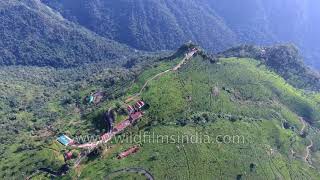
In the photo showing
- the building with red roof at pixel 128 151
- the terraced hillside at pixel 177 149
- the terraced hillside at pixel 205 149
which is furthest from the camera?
the building with red roof at pixel 128 151

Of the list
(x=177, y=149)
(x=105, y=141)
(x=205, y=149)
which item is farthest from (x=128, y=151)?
(x=205, y=149)

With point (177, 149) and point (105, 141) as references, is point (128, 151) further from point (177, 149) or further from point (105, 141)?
point (177, 149)

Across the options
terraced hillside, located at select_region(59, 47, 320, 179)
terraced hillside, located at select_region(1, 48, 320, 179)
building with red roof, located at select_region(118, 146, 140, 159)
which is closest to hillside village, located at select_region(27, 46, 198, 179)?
building with red roof, located at select_region(118, 146, 140, 159)

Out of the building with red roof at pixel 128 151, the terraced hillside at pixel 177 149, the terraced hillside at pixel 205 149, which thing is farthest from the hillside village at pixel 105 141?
the terraced hillside at pixel 205 149

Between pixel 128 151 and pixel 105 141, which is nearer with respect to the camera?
pixel 128 151

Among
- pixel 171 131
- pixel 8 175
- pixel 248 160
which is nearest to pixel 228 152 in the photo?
pixel 248 160

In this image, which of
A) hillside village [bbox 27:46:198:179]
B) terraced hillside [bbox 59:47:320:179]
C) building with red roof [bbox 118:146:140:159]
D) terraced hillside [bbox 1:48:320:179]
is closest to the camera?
terraced hillside [bbox 1:48:320:179]

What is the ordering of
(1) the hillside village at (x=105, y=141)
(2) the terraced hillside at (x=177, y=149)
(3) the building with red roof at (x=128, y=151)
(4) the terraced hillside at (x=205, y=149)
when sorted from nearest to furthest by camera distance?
(2) the terraced hillside at (x=177, y=149) < (4) the terraced hillside at (x=205, y=149) < (1) the hillside village at (x=105, y=141) < (3) the building with red roof at (x=128, y=151)

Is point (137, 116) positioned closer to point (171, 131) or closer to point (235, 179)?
point (171, 131)

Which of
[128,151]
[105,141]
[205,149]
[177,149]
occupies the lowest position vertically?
[205,149]

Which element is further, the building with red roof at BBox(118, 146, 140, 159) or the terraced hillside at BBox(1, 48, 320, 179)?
the building with red roof at BBox(118, 146, 140, 159)

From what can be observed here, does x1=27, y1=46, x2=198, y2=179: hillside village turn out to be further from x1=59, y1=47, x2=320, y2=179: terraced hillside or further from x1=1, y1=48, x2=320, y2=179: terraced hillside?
x1=59, y1=47, x2=320, y2=179: terraced hillside

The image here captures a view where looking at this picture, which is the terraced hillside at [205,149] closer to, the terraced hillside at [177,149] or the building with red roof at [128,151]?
the terraced hillside at [177,149]
